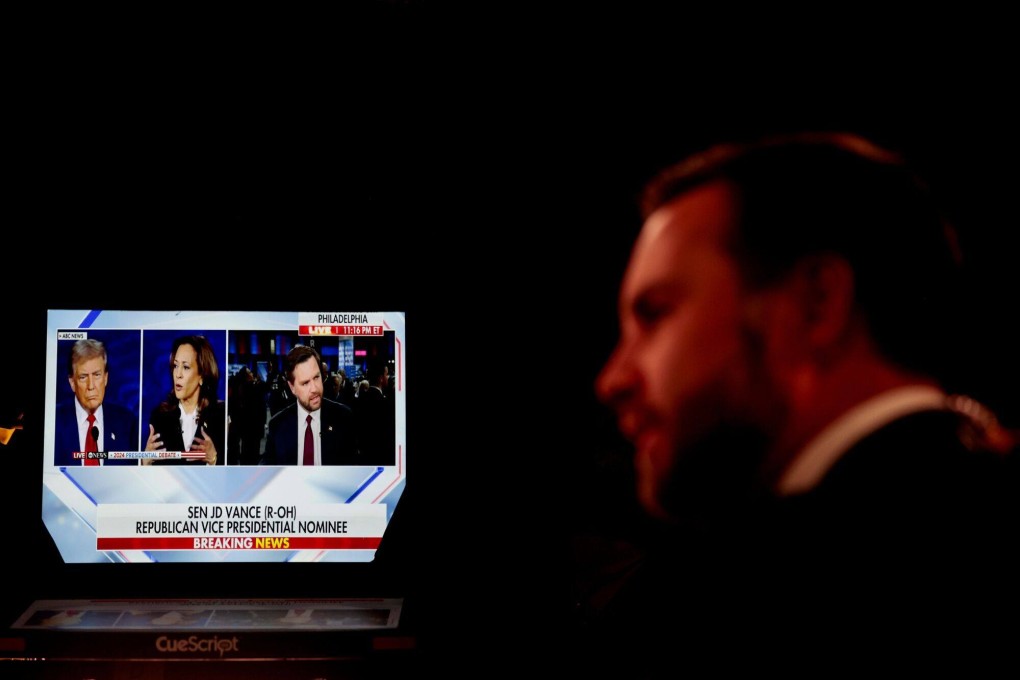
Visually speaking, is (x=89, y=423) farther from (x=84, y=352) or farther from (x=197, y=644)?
(x=197, y=644)

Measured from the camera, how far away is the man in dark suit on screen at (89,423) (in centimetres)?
196

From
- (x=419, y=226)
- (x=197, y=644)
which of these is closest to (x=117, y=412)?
(x=197, y=644)

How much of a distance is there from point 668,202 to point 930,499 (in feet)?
2.37

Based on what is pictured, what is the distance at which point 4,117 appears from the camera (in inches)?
82.4

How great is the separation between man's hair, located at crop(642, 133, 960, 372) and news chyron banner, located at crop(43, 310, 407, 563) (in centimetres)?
103

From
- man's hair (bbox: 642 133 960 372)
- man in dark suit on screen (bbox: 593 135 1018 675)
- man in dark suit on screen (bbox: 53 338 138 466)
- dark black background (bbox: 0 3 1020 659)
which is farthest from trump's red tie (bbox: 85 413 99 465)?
man's hair (bbox: 642 133 960 372)

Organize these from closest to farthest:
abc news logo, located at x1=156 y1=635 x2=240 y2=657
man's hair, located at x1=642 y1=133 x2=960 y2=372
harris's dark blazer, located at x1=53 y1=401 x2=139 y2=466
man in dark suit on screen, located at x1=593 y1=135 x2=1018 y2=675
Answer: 1. man in dark suit on screen, located at x1=593 y1=135 x2=1018 y2=675
2. man's hair, located at x1=642 y1=133 x2=960 y2=372
3. abc news logo, located at x1=156 y1=635 x2=240 y2=657
4. harris's dark blazer, located at x1=53 y1=401 x2=139 y2=466

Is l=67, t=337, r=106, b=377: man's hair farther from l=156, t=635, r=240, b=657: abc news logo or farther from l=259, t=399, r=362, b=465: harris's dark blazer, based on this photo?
l=156, t=635, r=240, b=657: abc news logo

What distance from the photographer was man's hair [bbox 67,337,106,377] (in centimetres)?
198

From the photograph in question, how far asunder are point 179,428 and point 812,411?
1474mm

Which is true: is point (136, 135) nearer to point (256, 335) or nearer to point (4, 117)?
point (4, 117)

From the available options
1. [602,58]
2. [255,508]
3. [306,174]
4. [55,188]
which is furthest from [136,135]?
[602,58]

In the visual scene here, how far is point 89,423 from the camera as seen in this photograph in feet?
6.46


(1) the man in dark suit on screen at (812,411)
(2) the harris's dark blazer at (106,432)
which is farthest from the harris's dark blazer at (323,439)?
(1) the man in dark suit on screen at (812,411)
